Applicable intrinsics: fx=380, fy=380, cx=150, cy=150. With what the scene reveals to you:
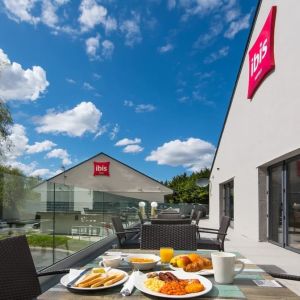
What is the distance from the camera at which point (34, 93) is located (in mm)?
23844

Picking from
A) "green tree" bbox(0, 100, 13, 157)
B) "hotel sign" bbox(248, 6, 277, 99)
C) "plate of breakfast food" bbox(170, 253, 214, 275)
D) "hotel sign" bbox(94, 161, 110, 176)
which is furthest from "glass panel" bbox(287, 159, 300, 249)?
"hotel sign" bbox(94, 161, 110, 176)

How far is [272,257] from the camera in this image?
6.84 m

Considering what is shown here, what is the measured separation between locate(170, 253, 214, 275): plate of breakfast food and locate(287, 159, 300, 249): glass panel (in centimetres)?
574

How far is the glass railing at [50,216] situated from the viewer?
A: 4.14m

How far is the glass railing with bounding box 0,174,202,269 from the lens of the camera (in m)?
4.14

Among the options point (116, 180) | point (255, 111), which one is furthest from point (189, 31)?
point (116, 180)

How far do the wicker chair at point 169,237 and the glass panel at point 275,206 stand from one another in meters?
5.59

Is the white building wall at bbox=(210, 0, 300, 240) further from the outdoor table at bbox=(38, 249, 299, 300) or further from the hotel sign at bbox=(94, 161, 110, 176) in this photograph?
the hotel sign at bbox=(94, 161, 110, 176)

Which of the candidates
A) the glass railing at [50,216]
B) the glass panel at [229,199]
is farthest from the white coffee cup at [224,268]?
the glass panel at [229,199]

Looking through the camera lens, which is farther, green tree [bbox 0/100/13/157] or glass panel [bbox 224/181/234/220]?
glass panel [bbox 224/181/234/220]

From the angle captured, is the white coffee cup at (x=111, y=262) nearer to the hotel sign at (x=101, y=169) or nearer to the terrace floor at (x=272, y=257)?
the terrace floor at (x=272, y=257)

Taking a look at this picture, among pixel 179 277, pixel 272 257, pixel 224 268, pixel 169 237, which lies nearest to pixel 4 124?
pixel 272 257

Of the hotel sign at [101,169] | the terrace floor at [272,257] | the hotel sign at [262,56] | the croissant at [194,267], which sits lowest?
A: the terrace floor at [272,257]

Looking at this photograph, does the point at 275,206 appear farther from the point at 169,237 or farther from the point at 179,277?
the point at 179,277
